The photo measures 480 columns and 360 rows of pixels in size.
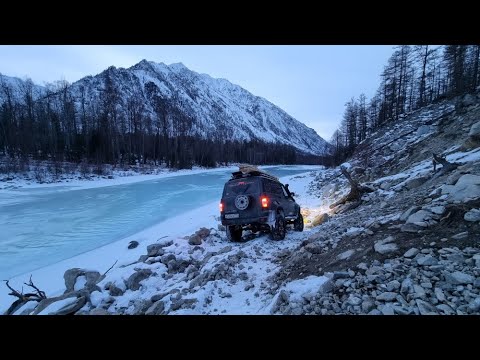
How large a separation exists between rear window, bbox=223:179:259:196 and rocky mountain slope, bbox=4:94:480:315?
1.72 m

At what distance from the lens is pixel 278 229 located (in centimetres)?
855

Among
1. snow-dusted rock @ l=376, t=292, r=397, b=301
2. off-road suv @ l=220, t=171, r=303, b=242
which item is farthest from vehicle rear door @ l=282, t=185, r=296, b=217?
snow-dusted rock @ l=376, t=292, r=397, b=301

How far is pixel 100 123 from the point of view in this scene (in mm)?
58250

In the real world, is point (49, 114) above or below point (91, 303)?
above

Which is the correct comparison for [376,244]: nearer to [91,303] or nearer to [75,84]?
[91,303]

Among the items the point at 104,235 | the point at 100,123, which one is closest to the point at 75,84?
the point at 100,123

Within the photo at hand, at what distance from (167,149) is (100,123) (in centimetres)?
1683

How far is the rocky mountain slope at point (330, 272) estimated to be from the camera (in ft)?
10.7

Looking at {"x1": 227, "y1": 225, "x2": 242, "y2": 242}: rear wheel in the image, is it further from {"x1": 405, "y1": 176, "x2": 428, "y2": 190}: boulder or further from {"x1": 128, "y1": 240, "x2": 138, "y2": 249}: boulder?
{"x1": 405, "y1": 176, "x2": 428, "y2": 190}: boulder

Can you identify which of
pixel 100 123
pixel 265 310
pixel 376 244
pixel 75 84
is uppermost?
pixel 75 84

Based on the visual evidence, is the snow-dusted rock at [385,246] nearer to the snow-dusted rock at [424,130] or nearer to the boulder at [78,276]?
the boulder at [78,276]

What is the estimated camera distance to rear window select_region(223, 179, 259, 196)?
8.41 m

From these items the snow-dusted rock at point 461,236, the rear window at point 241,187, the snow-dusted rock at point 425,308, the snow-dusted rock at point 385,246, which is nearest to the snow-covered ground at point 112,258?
the rear window at point 241,187

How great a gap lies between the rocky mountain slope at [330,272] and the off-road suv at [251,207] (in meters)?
0.53
